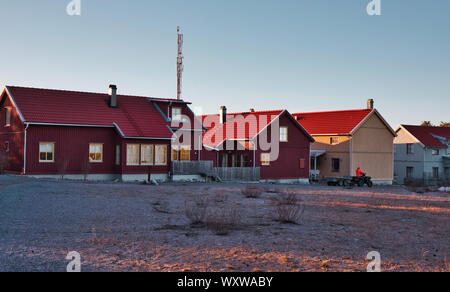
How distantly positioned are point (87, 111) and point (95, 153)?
298 cm

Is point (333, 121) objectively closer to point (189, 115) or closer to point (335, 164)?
point (335, 164)

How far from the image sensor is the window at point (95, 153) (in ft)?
100

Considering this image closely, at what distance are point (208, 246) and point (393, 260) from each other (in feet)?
12.7

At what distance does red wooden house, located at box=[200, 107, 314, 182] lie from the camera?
37.9 metres

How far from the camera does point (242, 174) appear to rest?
3553 centimetres

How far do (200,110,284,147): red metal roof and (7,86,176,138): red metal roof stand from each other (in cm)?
681

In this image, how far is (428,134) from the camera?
5522cm

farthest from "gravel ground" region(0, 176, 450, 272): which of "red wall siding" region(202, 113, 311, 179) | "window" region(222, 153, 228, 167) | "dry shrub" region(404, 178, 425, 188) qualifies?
"dry shrub" region(404, 178, 425, 188)

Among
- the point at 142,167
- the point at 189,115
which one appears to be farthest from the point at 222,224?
the point at 189,115

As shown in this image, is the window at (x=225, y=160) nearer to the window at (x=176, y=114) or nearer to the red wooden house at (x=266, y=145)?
the red wooden house at (x=266, y=145)

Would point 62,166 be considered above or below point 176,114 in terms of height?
below

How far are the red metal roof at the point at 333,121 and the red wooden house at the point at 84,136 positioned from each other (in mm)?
16373

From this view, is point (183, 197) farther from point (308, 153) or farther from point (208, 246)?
point (308, 153)
